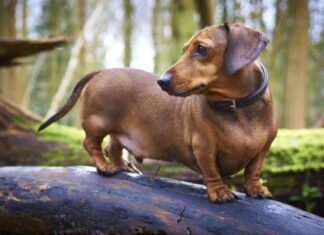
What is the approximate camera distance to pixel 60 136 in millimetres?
5375

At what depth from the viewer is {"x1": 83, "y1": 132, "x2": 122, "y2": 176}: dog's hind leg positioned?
3.14m

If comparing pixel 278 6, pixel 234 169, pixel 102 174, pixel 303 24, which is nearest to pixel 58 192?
pixel 102 174

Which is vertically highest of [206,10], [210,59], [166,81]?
[206,10]

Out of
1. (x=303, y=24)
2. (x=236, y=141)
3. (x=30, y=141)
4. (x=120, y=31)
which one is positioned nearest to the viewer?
(x=236, y=141)

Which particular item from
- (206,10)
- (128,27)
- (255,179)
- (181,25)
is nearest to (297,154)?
(255,179)

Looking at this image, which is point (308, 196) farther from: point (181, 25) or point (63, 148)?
point (181, 25)

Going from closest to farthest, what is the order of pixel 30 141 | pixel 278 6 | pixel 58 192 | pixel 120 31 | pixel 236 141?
pixel 236 141 < pixel 58 192 < pixel 30 141 < pixel 278 6 < pixel 120 31

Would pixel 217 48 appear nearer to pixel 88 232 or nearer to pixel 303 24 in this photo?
pixel 88 232

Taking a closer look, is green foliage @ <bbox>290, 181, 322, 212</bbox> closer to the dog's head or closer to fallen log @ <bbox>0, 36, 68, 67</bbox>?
the dog's head

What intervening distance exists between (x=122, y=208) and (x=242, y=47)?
1224mm

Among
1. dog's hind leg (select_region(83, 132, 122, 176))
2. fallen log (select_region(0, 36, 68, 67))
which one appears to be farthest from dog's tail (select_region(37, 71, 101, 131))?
fallen log (select_region(0, 36, 68, 67))

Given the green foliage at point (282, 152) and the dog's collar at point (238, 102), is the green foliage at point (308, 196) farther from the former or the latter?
the dog's collar at point (238, 102)

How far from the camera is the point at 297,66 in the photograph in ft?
40.8

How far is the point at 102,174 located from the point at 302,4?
10.7m
